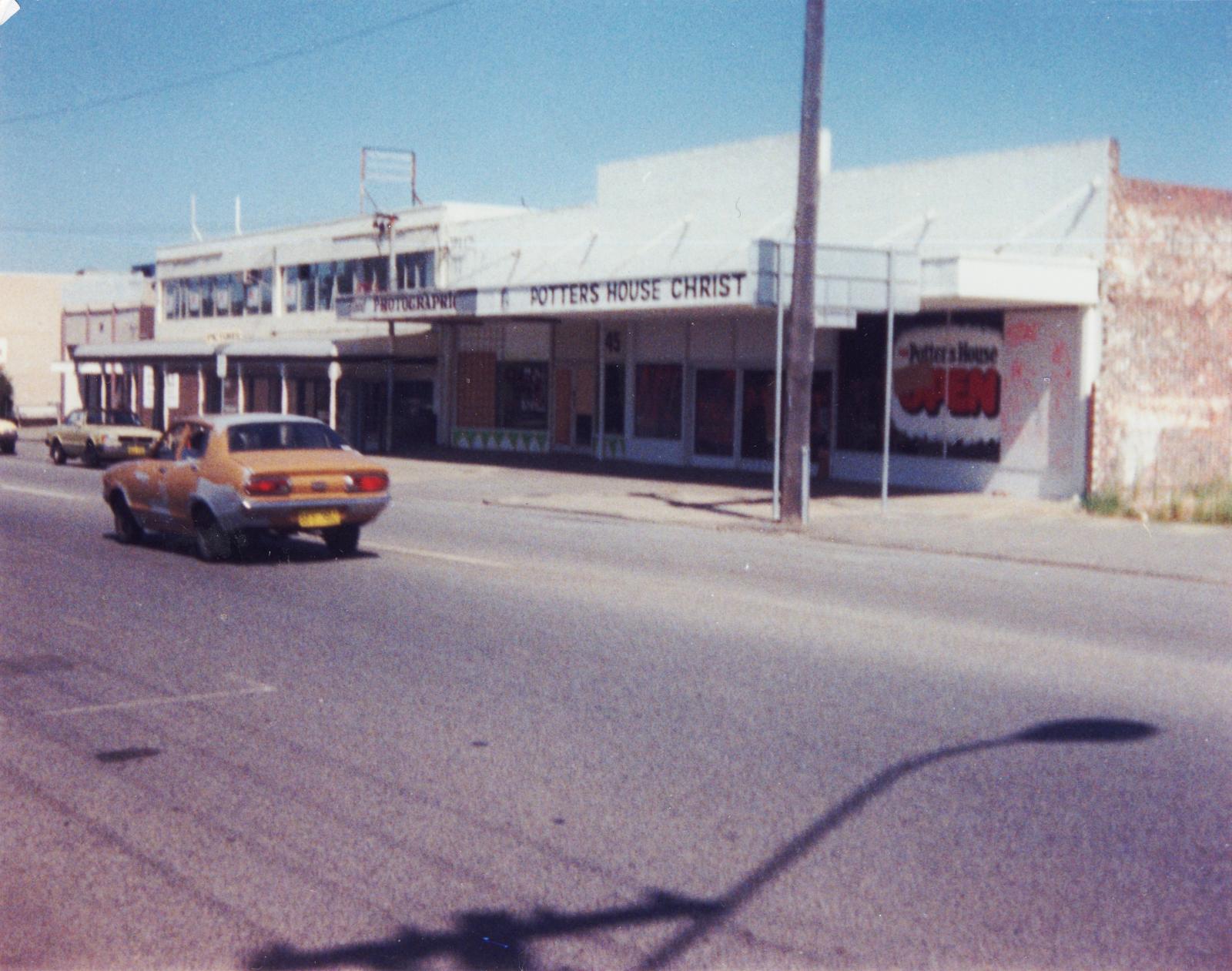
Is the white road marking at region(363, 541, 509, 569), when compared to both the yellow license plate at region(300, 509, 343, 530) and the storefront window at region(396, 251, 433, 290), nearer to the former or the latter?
the yellow license plate at region(300, 509, 343, 530)

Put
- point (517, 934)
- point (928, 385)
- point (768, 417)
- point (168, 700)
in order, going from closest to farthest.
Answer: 1. point (517, 934)
2. point (168, 700)
3. point (928, 385)
4. point (768, 417)

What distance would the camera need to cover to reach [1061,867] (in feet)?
17.1

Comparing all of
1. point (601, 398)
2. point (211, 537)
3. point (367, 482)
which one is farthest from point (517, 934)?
point (601, 398)

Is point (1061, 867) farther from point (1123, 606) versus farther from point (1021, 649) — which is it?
point (1123, 606)

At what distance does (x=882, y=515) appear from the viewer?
2061 centimetres

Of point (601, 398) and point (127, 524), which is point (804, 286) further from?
point (601, 398)

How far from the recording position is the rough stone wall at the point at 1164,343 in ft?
73.2

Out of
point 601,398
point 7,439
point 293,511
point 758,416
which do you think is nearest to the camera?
point 293,511

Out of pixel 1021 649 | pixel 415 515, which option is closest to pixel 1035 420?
pixel 415 515

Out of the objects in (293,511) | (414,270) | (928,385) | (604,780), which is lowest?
(604,780)

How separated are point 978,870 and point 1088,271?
1836 cm

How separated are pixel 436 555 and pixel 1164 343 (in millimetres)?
14314

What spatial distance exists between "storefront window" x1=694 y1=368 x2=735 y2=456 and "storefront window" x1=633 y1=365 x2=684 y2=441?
634 mm

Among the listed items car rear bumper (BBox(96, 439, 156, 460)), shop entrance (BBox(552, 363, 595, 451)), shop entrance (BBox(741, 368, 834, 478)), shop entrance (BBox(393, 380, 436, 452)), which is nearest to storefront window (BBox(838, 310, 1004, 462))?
shop entrance (BBox(741, 368, 834, 478))
